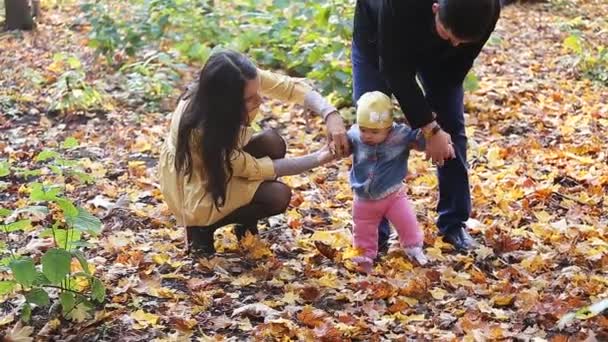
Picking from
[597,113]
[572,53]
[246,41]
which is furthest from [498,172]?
[572,53]

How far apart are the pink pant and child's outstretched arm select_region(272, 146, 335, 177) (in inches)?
9.5

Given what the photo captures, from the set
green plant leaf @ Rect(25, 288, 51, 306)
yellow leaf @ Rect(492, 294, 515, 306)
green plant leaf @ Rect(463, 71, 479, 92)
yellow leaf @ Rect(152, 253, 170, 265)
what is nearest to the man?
yellow leaf @ Rect(492, 294, 515, 306)

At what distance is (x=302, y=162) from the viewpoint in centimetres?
368

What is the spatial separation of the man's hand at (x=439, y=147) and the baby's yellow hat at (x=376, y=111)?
202 millimetres

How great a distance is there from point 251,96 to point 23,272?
4.28ft

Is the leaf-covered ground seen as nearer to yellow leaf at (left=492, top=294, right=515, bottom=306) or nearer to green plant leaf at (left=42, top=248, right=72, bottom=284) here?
yellow leaf at (left=492, top=294, right=515, bottom=306)

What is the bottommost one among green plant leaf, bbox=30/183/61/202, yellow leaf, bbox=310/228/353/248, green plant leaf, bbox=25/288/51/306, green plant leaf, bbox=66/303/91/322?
yellow leaf, bbox=310/228/353/248

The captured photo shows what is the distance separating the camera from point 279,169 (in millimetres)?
3752

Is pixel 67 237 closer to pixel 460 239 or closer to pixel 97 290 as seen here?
pixel 97 290

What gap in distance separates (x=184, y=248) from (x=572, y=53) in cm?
605

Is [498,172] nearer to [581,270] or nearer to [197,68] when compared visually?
[581,270]

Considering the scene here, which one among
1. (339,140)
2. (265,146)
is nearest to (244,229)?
(265,146)

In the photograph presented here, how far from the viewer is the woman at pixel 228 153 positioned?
3.56m

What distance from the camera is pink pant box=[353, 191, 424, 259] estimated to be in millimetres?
3572
